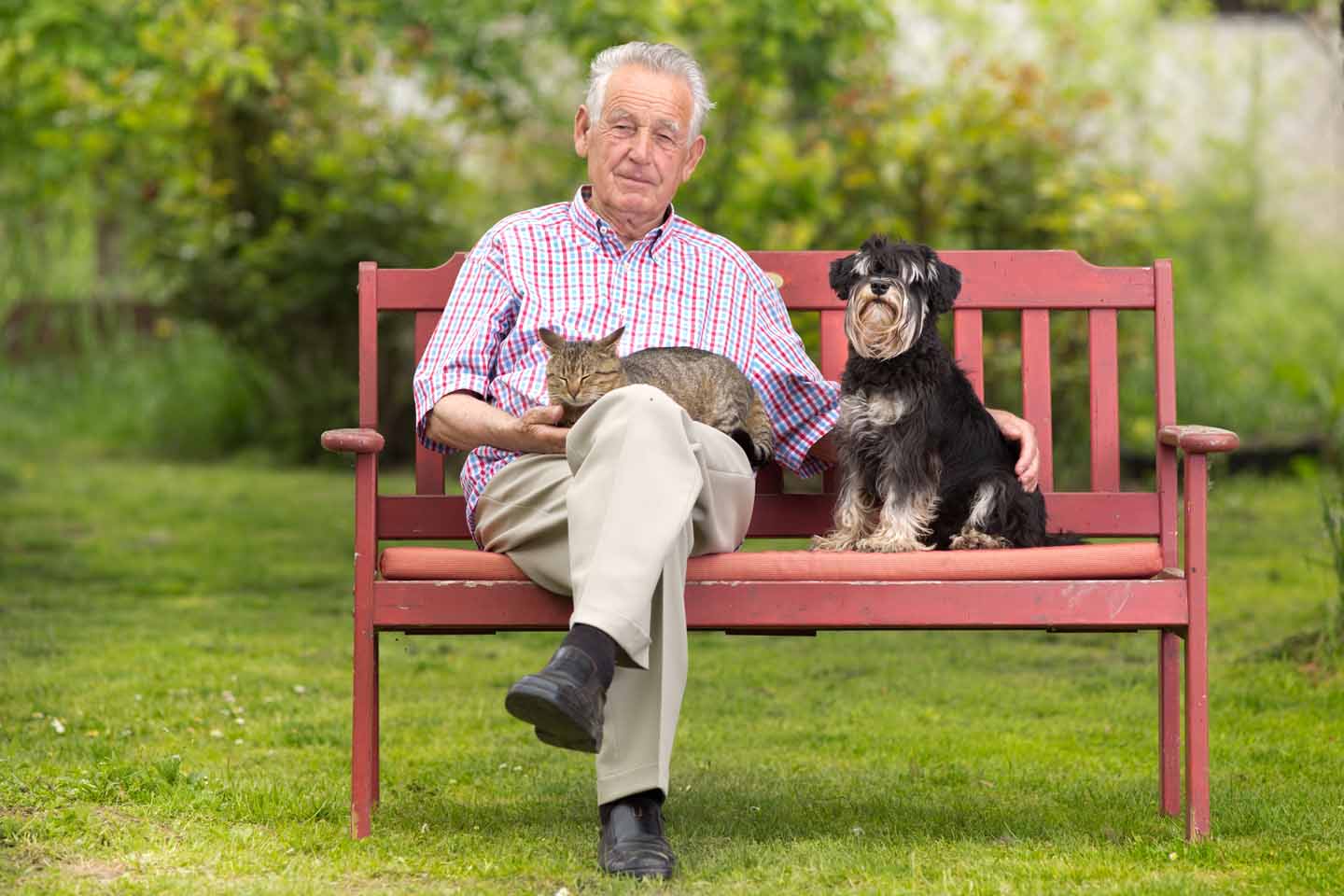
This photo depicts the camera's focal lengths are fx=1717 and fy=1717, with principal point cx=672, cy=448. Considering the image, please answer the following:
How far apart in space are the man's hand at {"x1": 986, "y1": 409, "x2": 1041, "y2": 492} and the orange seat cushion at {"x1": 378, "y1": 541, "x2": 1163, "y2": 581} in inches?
12.7

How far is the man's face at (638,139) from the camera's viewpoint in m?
3.95

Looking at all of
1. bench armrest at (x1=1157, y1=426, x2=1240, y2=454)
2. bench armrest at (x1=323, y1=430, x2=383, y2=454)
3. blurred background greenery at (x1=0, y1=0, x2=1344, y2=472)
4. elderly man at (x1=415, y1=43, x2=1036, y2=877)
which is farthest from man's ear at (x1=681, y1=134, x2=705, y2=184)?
blurred background greenery at (x1=0, y1=0, x2=1344, y2=472)

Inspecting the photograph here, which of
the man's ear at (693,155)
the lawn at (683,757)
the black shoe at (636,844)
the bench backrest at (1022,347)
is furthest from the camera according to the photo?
the man's ear at (693,155)

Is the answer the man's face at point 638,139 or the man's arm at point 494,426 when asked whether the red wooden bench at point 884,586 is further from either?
the man's face at point 638,139

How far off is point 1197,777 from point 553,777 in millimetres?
1587

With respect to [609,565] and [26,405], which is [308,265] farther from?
[609,565]

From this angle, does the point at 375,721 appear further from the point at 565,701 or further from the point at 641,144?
the point at 641,144

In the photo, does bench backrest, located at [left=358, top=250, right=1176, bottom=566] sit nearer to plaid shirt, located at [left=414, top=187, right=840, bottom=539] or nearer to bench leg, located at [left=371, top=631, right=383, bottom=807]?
plaid shirt, located at [left=414, top=187, right=840, bottom=539]

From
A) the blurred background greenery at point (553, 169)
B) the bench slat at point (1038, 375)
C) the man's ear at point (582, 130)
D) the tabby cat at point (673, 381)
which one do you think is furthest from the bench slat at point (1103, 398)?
the blurred background greenery at point (553, 169)

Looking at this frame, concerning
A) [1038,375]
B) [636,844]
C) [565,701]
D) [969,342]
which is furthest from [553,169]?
[565,701]

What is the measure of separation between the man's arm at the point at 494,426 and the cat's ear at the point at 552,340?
130 mm

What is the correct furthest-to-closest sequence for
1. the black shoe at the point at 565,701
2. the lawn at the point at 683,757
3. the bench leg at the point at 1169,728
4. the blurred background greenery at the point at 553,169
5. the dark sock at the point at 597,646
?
the blurred background greenery at the point at 553,169, the bench leg at the point at 1169,728, the lawn at the point at 683,757, the dark sock at the point at 597,646, the black shoe at the point at 565,701

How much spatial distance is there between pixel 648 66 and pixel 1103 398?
4.39 feet

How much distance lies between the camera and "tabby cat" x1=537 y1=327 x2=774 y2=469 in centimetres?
364
